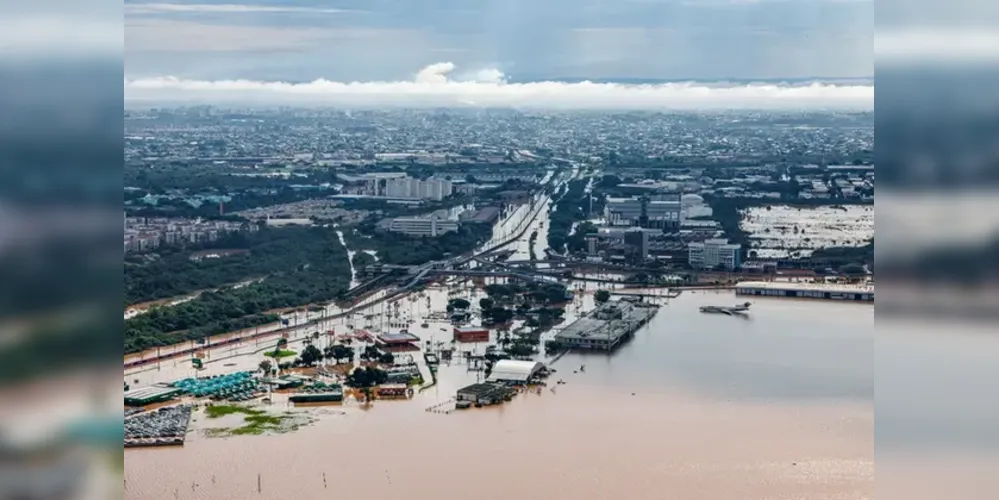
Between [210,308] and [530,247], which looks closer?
[210,308]

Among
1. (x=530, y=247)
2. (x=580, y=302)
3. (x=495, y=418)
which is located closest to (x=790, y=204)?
(x=530, y=247)

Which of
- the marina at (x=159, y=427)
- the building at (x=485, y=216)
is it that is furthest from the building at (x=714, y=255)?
the marina at (x=159, y=427)

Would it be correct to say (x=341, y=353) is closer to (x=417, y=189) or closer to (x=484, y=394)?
(x=484, y=394)

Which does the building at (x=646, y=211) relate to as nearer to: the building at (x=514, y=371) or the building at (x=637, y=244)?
the building at (x=637, y=244)
